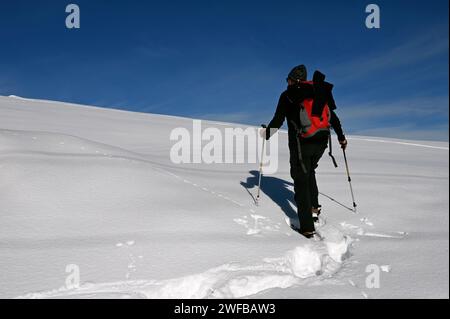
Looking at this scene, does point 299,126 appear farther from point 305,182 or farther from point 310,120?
point 305,182

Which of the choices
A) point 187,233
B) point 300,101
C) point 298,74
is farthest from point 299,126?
point 187,233

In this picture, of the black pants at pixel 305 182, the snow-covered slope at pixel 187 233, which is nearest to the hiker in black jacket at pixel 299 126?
the black pants at pixel 305 182

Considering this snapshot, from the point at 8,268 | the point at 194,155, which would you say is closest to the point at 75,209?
the point at 8,268

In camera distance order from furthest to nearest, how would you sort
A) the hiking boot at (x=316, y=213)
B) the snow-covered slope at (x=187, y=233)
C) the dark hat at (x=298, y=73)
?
the hiking boot at (x=316, y=213) → the dark hat at (x=298, y=73) → the snow-covered slope at (x=187, y=233)

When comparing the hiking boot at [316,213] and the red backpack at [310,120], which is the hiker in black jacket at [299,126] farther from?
the hiking boot at [316,213]

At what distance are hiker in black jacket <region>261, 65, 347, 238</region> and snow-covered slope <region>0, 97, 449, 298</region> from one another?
35cm

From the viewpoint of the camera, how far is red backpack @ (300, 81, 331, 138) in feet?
13.3

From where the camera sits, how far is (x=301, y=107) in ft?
13.4

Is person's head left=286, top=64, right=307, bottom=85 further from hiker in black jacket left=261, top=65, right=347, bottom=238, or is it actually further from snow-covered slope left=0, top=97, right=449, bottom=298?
snow-covered slope left=0, top=97, right=449, bottom=298

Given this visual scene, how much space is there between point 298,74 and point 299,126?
641 mm

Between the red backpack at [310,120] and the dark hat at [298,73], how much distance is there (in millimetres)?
122

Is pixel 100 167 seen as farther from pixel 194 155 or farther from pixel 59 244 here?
pixel 194 155

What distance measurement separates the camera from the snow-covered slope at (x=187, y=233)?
2.80 m
